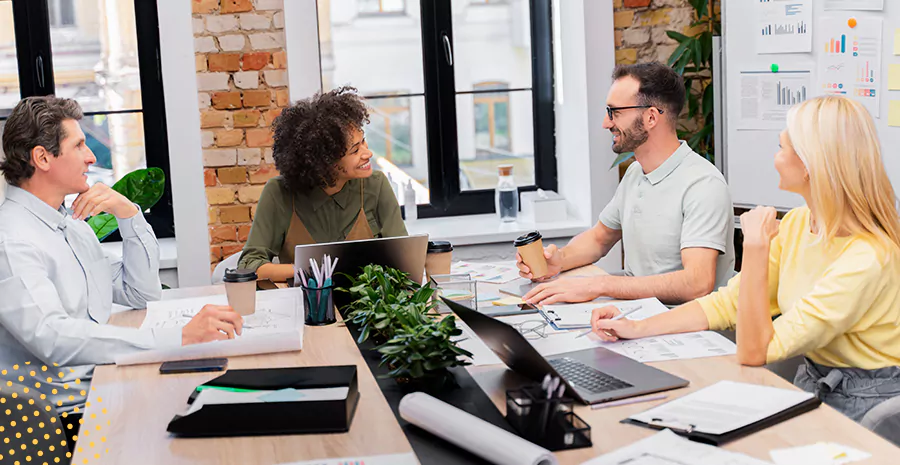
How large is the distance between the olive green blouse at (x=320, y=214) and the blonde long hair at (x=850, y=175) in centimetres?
159

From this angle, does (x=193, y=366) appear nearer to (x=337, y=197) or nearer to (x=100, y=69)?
(x=337, y=197)

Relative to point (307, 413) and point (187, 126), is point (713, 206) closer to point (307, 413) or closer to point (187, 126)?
point (307, 413)

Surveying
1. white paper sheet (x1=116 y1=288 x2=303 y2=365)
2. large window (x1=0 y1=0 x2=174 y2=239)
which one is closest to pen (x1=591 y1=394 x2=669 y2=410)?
white paper sheet (x1=116 y1=288 x2=303 y2=365)

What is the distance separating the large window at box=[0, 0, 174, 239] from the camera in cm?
410

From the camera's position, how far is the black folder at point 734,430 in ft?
4.78

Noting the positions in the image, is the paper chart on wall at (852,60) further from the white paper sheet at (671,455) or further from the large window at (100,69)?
the large window at (100,69)

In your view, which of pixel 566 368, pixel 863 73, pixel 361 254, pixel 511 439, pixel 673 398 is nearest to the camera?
pixel 511 439

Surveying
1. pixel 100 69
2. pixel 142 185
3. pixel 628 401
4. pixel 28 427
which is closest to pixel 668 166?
pixel 628 401

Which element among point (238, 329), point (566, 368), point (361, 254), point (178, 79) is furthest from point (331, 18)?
point (566, 368)

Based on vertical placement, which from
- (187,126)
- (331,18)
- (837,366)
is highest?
(331,18)

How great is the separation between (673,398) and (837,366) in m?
0.57

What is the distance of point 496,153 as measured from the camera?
4.60 meters

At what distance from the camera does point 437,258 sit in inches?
103

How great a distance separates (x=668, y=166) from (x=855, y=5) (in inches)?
40.5
